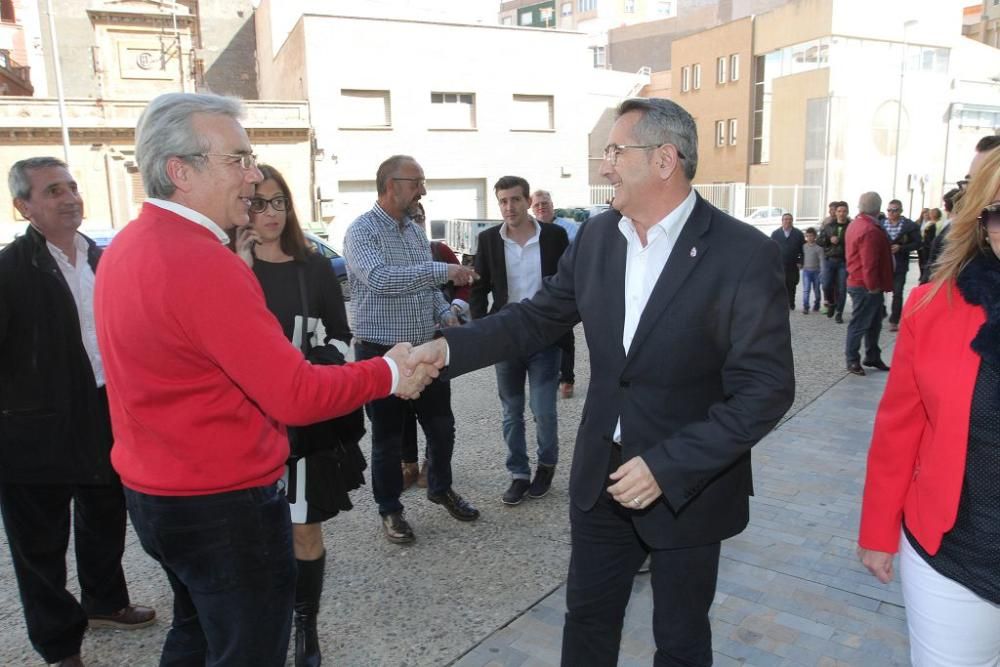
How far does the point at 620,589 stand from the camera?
240cm

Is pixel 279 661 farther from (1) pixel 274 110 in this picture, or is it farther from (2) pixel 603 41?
(2) pixel 603 41

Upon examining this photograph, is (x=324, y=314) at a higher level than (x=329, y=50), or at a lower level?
lower

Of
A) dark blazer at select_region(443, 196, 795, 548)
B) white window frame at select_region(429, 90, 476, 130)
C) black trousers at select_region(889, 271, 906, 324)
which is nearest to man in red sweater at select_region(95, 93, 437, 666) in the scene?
dark blazer at select_region(443, 196, 795, 548)

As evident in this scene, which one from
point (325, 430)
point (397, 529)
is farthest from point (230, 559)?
point (397, 529)

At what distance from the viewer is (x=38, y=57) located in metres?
41.2

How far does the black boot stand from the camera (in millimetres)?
2977

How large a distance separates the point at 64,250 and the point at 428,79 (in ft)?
91.2

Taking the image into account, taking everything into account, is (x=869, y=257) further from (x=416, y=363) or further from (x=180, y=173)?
(x=180, y=173)

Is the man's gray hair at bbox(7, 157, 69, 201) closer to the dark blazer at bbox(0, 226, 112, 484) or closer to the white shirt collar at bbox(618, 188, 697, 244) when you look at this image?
the dark blazer at bbox(0, 226, 112, 484)

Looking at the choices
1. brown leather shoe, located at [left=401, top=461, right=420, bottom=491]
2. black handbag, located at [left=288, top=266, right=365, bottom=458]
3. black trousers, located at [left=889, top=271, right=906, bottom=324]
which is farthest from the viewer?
black trousers, located at [left=889, top=271, right=906, bottom=324]

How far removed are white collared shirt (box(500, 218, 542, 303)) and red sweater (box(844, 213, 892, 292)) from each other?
4662 millimetres

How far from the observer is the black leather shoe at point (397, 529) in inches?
161

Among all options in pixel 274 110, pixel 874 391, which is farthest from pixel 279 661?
pixel 274 110

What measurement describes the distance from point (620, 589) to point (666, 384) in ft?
2.37
